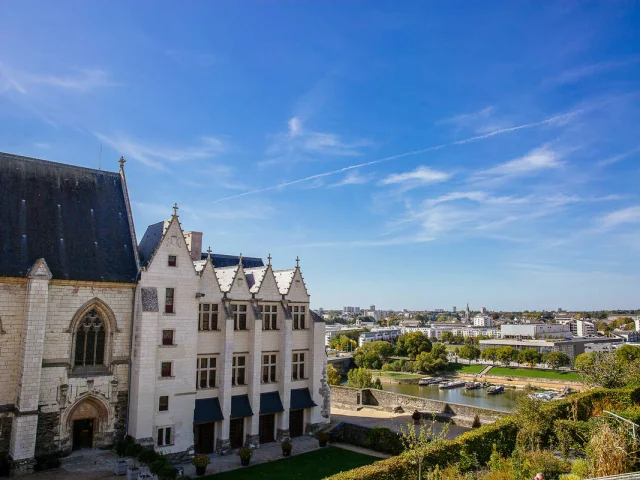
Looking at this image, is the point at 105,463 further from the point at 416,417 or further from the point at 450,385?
the point at 450,385

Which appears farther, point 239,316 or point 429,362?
point 429,362

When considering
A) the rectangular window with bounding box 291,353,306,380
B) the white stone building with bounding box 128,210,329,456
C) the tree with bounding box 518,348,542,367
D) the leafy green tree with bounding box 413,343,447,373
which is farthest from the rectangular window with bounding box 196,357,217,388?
the tree with bounding box 518,348,542,367

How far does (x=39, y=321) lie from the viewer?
23.4 m

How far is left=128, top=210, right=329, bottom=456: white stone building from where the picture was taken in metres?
26.7

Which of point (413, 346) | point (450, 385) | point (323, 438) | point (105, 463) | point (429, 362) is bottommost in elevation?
point (450, 385)

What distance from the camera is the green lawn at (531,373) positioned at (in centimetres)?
10750

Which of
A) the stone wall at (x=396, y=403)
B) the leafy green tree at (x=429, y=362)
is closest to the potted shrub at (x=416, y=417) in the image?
the stone wall at (x=396, y=403)

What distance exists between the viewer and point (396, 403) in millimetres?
41250

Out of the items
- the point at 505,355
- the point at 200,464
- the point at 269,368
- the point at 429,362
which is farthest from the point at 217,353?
the point at 505,355

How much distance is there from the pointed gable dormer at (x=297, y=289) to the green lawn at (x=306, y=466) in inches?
411

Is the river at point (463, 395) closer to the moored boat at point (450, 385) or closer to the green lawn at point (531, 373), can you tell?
the moored boat at point (450, 385)

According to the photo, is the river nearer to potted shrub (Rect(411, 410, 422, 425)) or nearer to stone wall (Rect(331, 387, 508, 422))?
stone wall (Rect(331, 387, 508, 422))

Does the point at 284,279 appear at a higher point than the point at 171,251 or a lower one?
lower

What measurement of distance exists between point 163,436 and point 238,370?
621 centimetres
